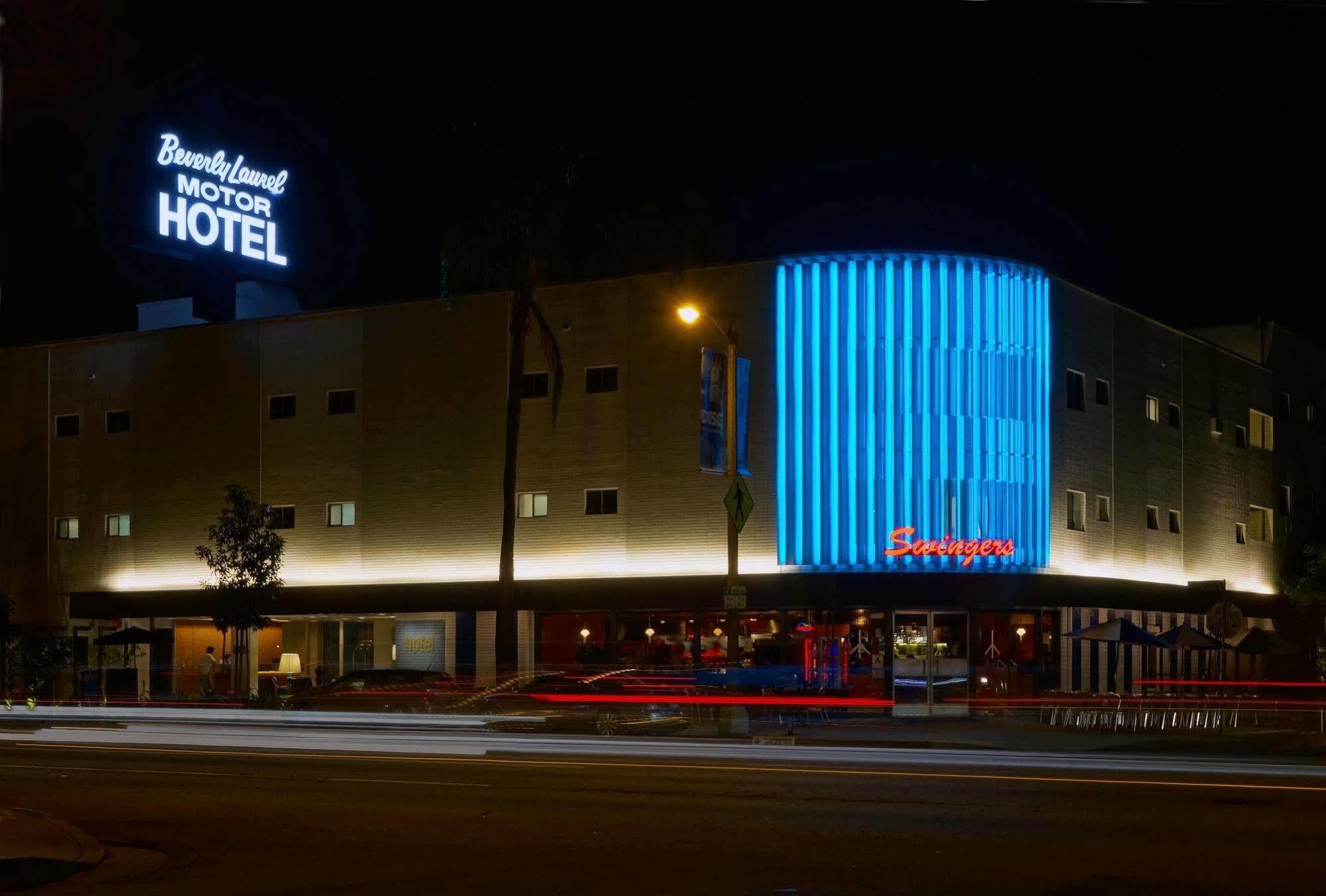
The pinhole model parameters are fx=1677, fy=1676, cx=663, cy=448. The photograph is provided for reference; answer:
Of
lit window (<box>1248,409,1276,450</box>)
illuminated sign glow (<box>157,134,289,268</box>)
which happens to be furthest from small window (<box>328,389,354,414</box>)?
lit window (<box>1248,409,1276,450</box>)

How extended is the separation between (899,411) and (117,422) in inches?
1068

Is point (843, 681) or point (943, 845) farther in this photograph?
point (843, 681)

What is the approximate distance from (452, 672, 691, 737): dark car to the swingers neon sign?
866cm

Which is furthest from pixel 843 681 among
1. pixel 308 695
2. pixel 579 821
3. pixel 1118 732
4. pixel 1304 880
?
pixel 1304 880

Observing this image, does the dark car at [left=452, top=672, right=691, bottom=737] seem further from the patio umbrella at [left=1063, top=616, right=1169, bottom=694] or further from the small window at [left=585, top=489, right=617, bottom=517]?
the patio umbrella at [left=1063, top=616, right=1169, bottom=694]

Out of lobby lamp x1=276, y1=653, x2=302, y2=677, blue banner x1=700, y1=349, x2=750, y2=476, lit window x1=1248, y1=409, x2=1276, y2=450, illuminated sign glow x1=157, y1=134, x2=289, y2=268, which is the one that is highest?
illuminated sign glow x1=157, y1=134, x2=289, y2=268

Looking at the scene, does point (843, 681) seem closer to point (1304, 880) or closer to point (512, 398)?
point (512, 398)

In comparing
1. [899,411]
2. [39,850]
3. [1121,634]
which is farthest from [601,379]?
[39,850]

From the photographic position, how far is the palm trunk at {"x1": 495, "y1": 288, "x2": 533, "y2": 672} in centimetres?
4231

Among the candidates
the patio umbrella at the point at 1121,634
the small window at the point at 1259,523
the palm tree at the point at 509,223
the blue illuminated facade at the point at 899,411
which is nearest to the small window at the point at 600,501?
the palm tree at the point at 509,223

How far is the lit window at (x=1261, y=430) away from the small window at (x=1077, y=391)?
14.7m

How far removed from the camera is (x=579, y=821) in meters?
16.5

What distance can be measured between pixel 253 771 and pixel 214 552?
29.2 m

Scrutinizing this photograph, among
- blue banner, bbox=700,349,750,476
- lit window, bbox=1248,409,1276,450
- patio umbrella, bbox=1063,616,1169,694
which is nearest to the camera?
blue banner, bbox=700,349,750,476
